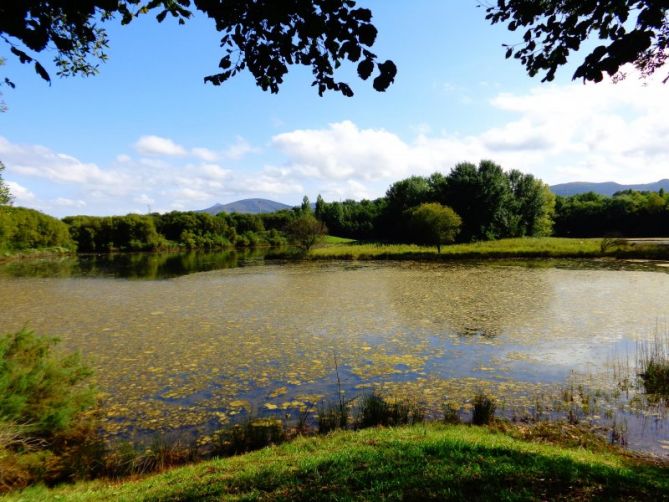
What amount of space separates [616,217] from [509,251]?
43.3 meters

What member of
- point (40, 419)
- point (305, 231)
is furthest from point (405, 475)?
point (305, 231)

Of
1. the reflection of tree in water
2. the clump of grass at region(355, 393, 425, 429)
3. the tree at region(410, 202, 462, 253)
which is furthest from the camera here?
the tree at region(410, 202, 462, 253)

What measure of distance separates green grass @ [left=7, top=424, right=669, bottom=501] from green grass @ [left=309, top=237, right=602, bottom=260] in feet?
108

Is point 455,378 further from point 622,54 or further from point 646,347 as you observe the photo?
point 622,54

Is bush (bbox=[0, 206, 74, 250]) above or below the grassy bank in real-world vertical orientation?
above

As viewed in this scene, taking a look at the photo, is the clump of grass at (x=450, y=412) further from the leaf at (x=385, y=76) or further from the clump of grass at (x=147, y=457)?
the leaf at (x=385, y=76)

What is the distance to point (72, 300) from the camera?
779 inches

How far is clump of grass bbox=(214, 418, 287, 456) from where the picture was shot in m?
5.70

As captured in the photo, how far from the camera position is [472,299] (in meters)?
17.3

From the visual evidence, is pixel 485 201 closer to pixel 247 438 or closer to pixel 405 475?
pixel 247 438

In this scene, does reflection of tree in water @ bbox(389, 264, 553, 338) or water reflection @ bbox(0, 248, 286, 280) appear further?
water reflection @ bbox(0, 248, 286, 280)

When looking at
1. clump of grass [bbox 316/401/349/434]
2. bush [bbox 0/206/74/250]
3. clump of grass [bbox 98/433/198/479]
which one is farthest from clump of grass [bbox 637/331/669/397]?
bush [bbox 0/206/74/250]

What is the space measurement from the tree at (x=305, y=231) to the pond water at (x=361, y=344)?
22418mm

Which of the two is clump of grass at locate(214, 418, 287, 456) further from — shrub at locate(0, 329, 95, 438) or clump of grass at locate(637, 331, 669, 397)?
clump of grass at locate(637, 331, 669, 397)
